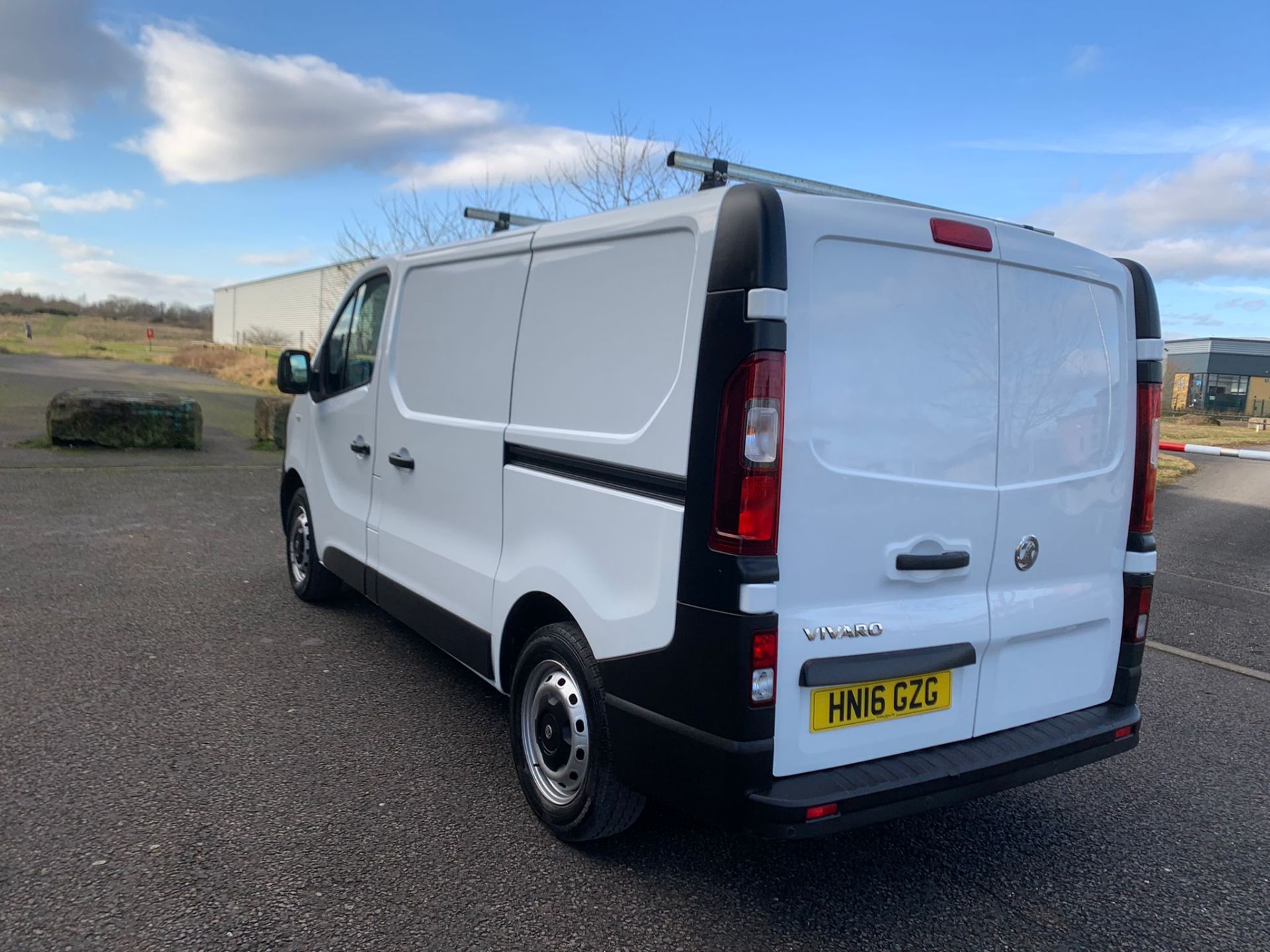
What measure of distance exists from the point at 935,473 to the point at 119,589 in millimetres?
5342

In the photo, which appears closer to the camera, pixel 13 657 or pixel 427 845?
pixel 427 845

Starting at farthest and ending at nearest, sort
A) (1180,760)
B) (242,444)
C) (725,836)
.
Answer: (242,444)
(1180,760)
(725,836)

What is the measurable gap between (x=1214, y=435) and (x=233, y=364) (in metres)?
34.4

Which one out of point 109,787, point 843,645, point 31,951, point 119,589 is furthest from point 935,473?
point 119,589

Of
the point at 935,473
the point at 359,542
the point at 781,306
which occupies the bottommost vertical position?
the point at 359,542

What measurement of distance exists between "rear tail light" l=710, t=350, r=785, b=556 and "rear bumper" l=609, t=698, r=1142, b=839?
55 centimetres

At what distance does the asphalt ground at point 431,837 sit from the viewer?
2668 millimetres

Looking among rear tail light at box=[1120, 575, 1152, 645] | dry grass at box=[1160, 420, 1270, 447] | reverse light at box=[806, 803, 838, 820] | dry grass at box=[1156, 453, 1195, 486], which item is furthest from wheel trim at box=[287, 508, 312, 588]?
dry grass at box=[1160, 420, 1270, 447]

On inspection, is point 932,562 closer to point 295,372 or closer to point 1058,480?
point 1058,480

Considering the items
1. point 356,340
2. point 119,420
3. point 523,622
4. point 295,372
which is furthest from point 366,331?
point 119,420

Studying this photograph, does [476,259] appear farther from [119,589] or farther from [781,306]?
[119,589]

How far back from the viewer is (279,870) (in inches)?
113

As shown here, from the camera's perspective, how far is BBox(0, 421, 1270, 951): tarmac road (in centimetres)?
267

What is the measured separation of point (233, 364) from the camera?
36.7 m
